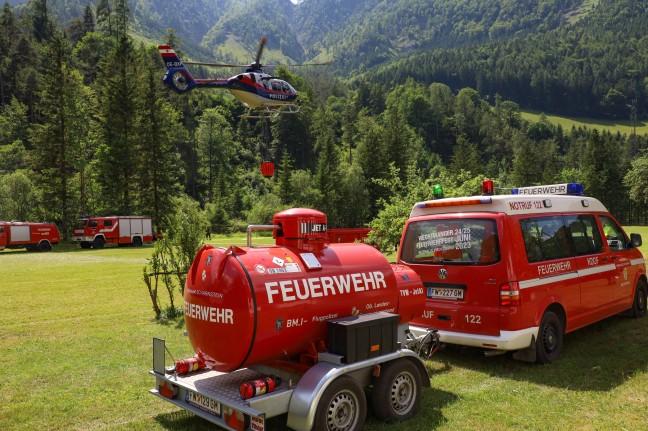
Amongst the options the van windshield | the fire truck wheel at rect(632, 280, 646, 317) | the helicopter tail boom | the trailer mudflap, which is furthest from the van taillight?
the helicopter tail boom

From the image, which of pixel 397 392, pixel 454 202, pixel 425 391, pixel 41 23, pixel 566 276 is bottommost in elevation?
pixel 425 391

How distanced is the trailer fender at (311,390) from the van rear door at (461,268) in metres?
2.72

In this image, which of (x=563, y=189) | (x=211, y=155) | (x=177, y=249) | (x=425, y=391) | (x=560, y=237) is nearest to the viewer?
(x=425, y=391)

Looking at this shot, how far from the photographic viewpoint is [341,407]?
5234 millimetres

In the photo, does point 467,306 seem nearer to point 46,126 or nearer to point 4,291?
point 4,291

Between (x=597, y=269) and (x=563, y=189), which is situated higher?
(x=563, y=189)

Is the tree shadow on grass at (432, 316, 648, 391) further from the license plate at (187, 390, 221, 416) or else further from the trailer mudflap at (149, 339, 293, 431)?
the license plate at (187, 390, 221, 416)

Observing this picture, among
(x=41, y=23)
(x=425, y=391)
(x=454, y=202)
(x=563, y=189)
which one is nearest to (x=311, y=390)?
(x=425, y=391)

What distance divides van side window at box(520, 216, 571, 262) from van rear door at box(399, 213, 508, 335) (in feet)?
1.99

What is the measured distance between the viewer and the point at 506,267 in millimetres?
7164

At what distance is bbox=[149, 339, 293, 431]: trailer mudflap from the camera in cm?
476

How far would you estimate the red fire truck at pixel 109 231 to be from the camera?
144 feet

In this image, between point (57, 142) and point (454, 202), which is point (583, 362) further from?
point (57, 142)

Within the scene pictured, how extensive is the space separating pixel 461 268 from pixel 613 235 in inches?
176
